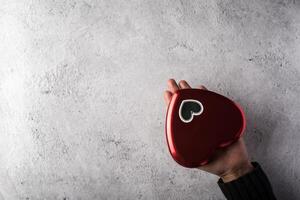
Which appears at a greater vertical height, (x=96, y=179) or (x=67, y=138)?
(x=67, y=138)

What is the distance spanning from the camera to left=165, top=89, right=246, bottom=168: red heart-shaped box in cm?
83

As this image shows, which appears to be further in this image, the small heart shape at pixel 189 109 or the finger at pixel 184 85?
the finger at pixel 184 85

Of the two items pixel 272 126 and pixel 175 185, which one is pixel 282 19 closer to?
pixel 272 126

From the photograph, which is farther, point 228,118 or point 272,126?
point 272,126

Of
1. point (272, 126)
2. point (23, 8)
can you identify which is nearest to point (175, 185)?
point (272, 126)

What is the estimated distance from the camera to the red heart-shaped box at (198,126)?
0.83 meters

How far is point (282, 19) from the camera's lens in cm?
103

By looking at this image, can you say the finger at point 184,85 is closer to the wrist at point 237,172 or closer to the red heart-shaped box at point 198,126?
the red heart-shaped box at point 198,126

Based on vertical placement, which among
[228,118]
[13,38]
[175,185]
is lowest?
[175,185]

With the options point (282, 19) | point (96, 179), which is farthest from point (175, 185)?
point (282, 19)

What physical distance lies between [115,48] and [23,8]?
1.13 feet

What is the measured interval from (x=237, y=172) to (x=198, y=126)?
20 centimetres

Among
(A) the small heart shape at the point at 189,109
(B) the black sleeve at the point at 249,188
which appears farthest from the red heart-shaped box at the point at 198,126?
(B) the black sleeve at the point at 249,188

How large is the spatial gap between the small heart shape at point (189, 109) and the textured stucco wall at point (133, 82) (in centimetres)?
23
